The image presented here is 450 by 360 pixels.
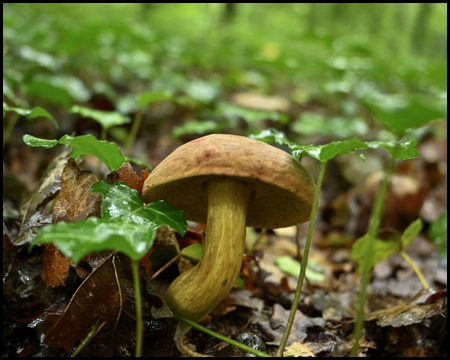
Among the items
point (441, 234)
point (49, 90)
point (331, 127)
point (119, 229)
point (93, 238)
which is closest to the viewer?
point (93, 238)

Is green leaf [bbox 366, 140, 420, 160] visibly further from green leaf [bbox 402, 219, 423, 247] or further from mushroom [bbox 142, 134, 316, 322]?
green leaf [bbox 402, 219, 423, 247]

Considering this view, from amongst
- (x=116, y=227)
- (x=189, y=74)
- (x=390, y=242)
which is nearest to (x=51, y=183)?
(x=116, y=227)

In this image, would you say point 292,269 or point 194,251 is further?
point 292,269

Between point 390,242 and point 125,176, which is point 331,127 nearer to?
point 390,242

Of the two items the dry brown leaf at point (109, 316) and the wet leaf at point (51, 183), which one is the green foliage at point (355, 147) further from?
the wet leaf at point (51, 183)

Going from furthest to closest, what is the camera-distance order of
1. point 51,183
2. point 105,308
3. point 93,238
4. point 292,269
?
1. point 292,269
2. point 51,183
3. point 105,308
4. point 93,238

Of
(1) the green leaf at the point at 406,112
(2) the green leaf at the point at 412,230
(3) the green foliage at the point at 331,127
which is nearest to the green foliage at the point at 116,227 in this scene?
(1) the green leaf at the point at 406,112

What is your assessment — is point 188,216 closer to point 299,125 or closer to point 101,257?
point 101,257
